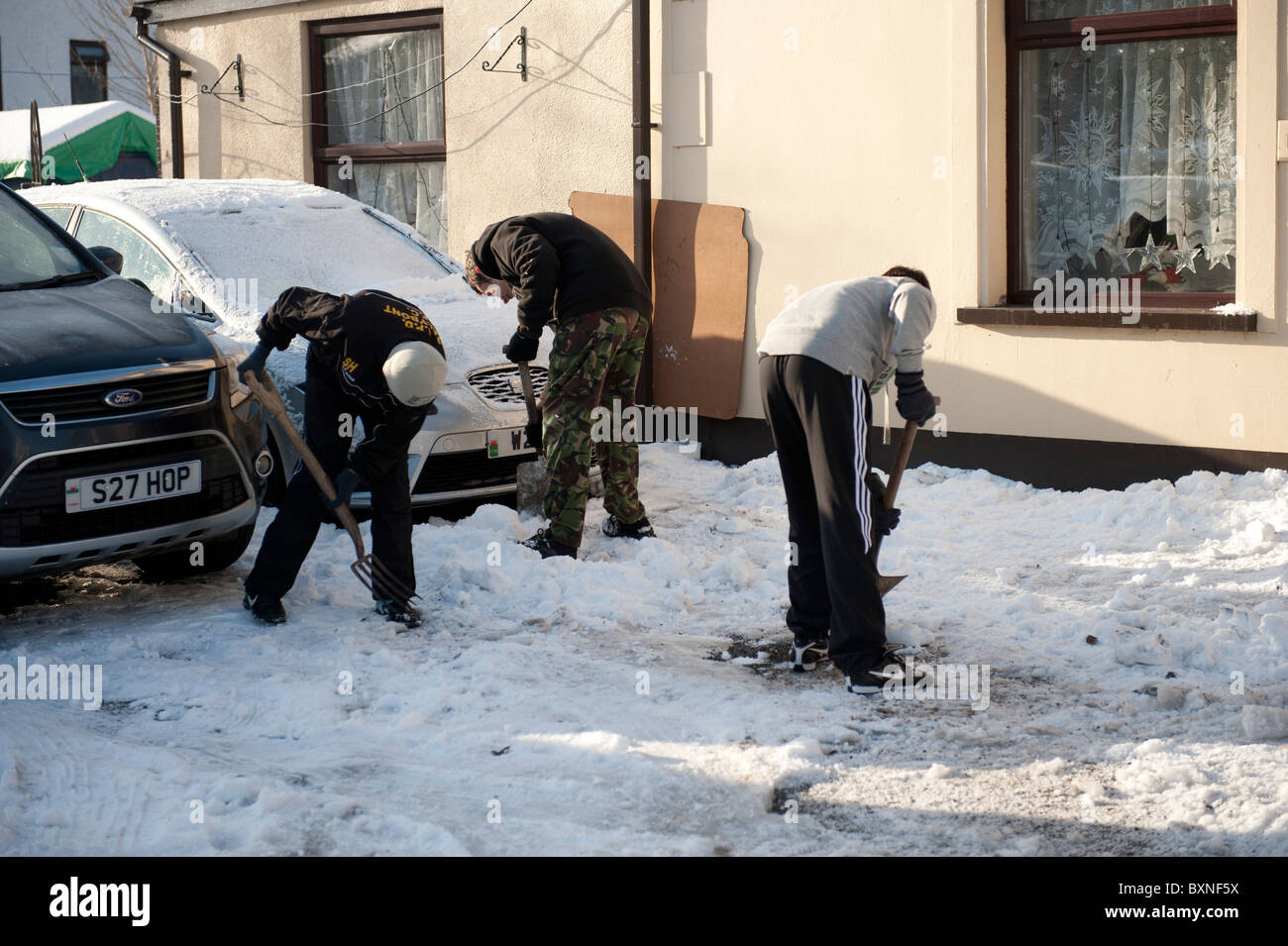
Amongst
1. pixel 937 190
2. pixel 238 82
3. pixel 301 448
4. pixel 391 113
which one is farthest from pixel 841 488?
pixel 238 82

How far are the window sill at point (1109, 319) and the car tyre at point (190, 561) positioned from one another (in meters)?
4.29

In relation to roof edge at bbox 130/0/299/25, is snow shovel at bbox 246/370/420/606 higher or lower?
lower

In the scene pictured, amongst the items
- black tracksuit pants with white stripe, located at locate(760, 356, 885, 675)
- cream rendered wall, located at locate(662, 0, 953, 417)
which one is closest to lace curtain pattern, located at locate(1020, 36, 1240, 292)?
cream rendered wall, located at locate(662, 0, 953, 417)

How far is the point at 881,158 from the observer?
8766mm

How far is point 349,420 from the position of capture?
19.8ft

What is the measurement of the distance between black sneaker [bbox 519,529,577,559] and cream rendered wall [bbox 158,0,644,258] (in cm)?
365

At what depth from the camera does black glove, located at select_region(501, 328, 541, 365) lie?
6.97 m

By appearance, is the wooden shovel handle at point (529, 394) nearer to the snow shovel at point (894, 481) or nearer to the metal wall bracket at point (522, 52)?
the snow shovel at point (894, 481)

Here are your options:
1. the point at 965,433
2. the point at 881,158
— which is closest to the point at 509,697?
the point at 965,433

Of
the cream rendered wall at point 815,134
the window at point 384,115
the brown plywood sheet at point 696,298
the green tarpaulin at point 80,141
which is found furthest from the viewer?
the green tarpaulin at point 80,141

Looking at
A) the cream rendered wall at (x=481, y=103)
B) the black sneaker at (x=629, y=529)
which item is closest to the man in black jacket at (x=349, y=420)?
the black sneaker at (x=629, y=529)

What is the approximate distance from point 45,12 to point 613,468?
2464 centimetres

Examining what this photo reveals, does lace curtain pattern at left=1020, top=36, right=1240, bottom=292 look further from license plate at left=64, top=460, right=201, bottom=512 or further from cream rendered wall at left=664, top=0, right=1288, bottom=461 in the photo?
license plate at left=64, top=460, right=201, bottom=512

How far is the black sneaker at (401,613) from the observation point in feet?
19.7
